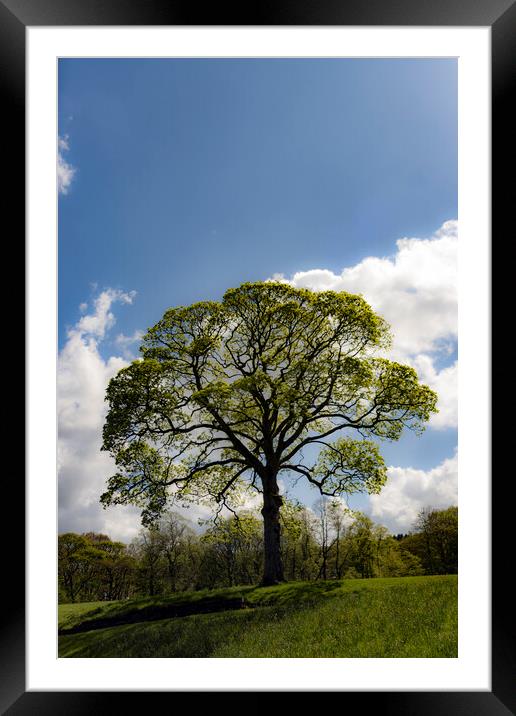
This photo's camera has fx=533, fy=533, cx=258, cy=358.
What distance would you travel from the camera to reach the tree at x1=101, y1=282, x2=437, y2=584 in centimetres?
850

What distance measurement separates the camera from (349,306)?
28.2 ft

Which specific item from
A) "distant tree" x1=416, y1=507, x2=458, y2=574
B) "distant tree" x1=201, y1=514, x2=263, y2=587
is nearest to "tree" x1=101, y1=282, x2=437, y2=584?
"distant tree" x1=201, y1=514, x2=263, y2=587

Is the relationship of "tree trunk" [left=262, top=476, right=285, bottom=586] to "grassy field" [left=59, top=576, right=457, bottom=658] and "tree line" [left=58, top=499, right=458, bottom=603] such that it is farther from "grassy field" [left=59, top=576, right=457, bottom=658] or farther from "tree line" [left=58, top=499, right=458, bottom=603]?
"tree line" [left=58, top=499, right=458, bottom=603]

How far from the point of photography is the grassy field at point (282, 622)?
6496 millimetres

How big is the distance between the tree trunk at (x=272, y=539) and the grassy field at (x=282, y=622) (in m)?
0.26

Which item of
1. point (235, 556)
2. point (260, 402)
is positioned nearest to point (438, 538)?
point (235, 556)

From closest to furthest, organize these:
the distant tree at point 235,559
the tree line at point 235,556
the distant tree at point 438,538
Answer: the distant tree at point 235,559
the tree line at point 235,556
the distant tree at point 438,538

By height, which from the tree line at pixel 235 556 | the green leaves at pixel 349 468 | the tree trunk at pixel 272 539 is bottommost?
the tree line at pixel 235 556

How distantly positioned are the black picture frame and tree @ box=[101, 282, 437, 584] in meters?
4.90

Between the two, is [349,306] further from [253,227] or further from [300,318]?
[253,227]
